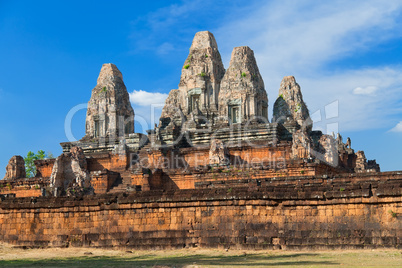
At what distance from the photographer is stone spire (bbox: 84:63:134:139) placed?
41219mm

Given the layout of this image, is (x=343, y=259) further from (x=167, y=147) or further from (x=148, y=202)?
(x=167, y=147)

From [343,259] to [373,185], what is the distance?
2995 mm

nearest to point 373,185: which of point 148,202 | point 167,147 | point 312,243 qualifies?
point 312,243

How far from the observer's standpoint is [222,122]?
36.0 m

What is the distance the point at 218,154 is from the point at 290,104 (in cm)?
2162

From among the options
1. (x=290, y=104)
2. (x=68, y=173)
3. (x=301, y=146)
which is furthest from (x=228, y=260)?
(x=290, y=104)

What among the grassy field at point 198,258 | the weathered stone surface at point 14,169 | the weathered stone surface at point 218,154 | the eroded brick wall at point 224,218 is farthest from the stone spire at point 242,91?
the grassy field at point 198,258

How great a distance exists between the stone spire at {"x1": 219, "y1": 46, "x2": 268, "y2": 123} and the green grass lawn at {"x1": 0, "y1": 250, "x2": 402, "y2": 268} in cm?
2331

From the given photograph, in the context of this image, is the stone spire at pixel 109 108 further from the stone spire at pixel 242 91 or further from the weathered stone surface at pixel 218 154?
the weathered stone surface at pixel 218 154

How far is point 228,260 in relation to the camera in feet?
41.7

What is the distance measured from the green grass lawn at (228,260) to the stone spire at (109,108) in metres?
26.6

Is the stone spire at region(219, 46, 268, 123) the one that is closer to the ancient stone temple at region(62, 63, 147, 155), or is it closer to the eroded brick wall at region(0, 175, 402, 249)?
the ancient stone temple at region(62, 63, 147, 155)

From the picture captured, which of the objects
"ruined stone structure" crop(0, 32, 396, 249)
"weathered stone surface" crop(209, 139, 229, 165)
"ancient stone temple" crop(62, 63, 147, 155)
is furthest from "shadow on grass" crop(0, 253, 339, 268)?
"ancient stone temple" crop(62, 63, 147, 155)

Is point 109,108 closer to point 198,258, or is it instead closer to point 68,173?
point 68,173
